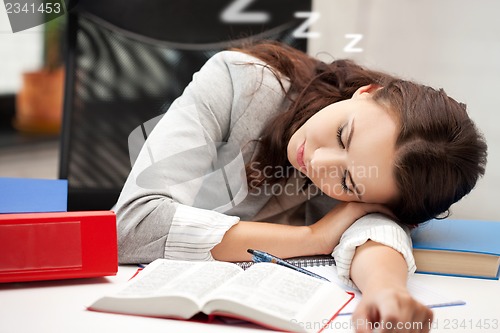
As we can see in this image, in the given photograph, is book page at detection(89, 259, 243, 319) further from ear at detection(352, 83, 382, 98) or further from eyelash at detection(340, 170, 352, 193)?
ear at detection(352, 83, 382, 98)

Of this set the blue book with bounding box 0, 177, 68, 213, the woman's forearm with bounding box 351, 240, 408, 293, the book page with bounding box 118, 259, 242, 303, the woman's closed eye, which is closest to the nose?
the woman's closed eye

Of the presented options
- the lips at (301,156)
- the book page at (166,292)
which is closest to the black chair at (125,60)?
the lips at (301,156)

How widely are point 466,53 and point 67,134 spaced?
97cm

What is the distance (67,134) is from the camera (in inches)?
55.2

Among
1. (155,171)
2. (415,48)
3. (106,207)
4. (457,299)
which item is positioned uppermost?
(415,48)

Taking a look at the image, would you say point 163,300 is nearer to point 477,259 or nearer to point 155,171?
point 155,171

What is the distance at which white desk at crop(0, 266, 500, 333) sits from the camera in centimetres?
70

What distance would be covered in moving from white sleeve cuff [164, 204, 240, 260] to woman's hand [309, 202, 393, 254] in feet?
0.53

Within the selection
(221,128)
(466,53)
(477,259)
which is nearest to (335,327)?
(477,259)

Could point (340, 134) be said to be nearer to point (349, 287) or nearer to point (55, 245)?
point (349, 287)

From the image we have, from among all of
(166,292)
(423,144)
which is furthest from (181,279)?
(423,144)

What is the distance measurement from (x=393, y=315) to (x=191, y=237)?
1.19 ft

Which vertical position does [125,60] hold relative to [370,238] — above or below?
above

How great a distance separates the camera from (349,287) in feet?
2.95
